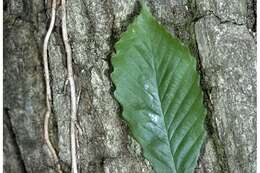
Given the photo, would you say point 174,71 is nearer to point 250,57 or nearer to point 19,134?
point 250,57

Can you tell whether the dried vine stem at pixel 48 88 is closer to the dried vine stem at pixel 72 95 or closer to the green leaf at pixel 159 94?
the dried vine stem at pixel 72 95

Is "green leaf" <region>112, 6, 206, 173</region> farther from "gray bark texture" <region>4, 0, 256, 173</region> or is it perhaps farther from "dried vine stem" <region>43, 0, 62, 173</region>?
"dried vine stem" <region>43, 0, 62, 173</region>

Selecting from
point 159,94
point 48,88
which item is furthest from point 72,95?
point 159,94

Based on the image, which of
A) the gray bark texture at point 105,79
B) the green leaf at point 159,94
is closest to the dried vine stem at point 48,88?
the gray bark texture at point 105,79

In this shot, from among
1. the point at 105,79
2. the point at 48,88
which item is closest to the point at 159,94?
the point at 105,79

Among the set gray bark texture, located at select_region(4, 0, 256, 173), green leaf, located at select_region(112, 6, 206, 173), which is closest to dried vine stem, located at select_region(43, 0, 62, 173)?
gray bark texture, located at select_region(4, 0, 256, 173)

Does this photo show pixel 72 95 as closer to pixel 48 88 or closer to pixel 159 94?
pixel 48 88
